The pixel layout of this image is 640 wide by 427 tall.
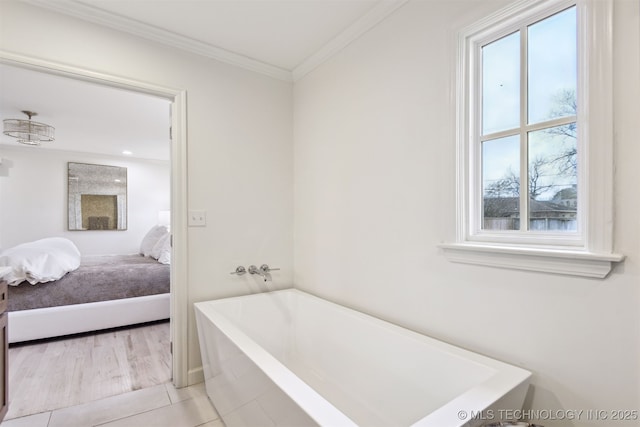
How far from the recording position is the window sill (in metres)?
1.04

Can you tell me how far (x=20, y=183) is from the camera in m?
4.84

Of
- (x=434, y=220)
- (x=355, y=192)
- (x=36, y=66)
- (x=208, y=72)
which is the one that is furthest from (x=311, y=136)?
(x=36, y=66)

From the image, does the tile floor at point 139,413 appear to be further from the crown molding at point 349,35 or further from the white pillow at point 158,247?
the crown molding at point 349,35

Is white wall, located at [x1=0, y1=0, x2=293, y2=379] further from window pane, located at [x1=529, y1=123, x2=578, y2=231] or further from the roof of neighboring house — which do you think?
window pane, located at [x1=529, y1=123, x2=578, y2=231]

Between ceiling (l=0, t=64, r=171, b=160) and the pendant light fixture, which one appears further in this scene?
the pendant light fixture

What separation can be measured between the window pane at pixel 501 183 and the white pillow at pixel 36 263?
12.5 ft

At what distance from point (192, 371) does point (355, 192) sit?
5.72ft

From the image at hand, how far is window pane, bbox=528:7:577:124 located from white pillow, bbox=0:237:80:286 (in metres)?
4.06

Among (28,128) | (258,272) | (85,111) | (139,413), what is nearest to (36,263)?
(28,128)

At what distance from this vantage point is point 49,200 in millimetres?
5043

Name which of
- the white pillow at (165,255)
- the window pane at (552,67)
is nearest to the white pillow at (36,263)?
the white pillow at (165,255)

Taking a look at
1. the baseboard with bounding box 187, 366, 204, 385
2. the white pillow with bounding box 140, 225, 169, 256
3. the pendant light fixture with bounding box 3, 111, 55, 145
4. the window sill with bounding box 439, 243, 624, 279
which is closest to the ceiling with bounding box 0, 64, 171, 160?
the pendant light fixture with bounding box 3, 111, 55, 145

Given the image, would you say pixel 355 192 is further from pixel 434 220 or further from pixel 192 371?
pixel 192 371

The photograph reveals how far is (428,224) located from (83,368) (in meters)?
2.87
